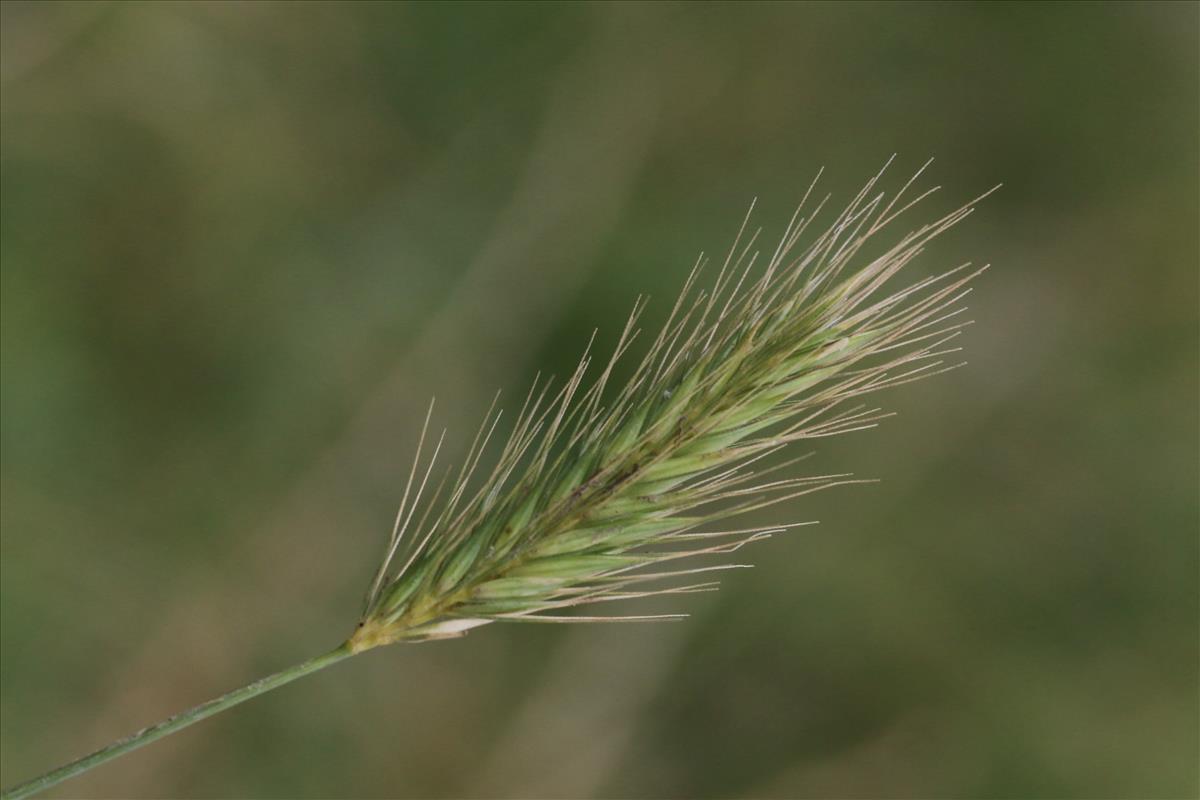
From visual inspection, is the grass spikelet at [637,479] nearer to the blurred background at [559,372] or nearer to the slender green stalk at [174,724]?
the slender green stalk at [174,724]

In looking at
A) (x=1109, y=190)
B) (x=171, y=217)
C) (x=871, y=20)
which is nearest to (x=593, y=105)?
(x=871, y=20)

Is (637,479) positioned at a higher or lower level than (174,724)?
higher

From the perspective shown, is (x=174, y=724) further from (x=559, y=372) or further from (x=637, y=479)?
(x=559, y=372)

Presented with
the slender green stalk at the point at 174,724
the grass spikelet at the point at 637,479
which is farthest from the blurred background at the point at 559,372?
the slender green stalk at the point at 174,724

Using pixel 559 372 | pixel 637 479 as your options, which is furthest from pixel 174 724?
pixel 559 372

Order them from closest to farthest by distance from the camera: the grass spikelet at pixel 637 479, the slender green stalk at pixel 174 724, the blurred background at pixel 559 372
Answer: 1. the slender green stalk at pixel 174 724
2. the grass spikelet at pixel 637 479
3. the blurred background at pixel 559 372

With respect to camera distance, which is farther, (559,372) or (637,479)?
(559,372)

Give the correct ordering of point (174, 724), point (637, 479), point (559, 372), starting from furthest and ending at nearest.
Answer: point (559, 372), point (637, 479), point (174, 724)

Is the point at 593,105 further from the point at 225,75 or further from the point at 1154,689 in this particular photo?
the point at 1154,689

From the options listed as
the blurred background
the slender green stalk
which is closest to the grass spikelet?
the slender green stalk
